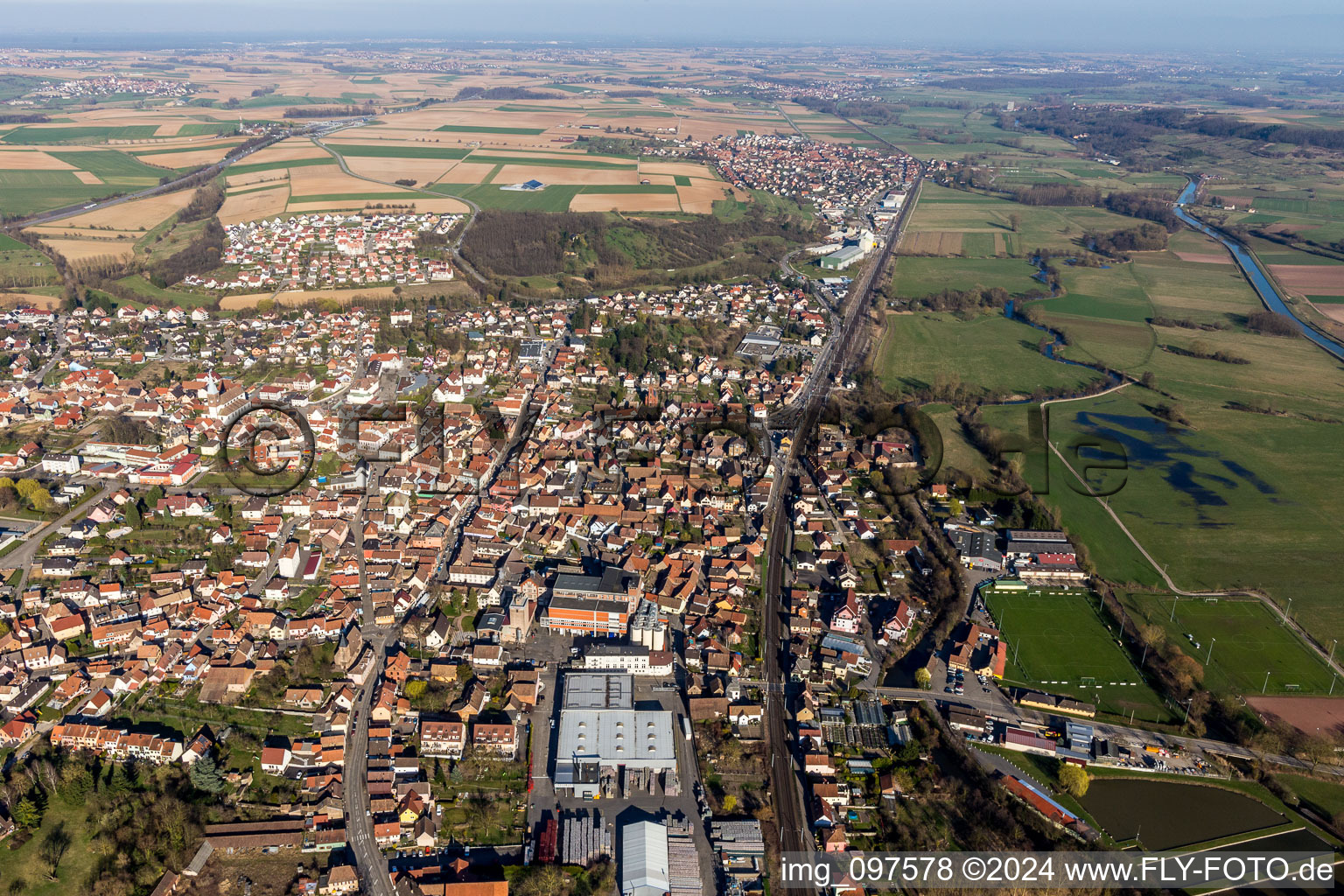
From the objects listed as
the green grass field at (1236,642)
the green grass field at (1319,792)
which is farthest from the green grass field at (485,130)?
the green grass field at (1319,792)

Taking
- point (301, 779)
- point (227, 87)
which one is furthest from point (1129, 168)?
point (227, 87)

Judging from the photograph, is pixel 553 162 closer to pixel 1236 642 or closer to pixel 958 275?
pixel 958 275

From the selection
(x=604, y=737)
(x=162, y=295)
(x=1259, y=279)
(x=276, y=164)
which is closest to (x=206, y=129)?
(x=276, y=164)

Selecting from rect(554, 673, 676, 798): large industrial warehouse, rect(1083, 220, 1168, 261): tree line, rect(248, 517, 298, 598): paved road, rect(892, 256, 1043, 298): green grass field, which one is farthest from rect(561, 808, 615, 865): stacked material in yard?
rect(1083, 220, 1168, 261): tree line

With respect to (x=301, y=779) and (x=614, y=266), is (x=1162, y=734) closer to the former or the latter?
(x=301, y=779)

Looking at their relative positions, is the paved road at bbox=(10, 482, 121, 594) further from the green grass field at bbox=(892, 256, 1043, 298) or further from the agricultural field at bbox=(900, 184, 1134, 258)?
the agricultural field at bbox=(900, 184, 1134, 258)
